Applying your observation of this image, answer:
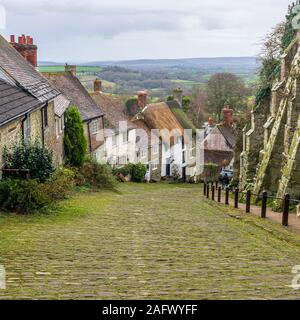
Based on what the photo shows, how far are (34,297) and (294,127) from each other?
51.9 feet

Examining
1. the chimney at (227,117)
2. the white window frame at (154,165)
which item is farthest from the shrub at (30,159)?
the chimney at (227,117)

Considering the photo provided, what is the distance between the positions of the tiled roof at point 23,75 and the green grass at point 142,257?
7.15 metres

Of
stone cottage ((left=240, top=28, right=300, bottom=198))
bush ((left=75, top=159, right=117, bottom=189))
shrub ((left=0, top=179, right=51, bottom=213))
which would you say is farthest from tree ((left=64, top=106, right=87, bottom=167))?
shrub ((left=0, top=179, right=51, bottom=213))

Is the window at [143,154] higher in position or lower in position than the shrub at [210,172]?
higher

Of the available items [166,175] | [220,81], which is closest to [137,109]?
[166,175]

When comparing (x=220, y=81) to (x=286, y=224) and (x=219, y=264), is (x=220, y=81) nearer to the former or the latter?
(x=286, y=224)

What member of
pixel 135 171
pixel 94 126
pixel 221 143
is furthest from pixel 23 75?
pixel 221 143

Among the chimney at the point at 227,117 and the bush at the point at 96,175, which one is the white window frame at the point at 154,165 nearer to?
the chimney at the point at 227,117

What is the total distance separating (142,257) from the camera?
9.08 meters

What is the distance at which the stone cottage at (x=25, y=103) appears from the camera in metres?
15.9

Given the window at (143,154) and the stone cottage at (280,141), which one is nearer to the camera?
the stone cottage at (280,141)

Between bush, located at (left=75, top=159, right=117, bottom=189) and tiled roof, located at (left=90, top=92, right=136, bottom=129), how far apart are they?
12.4m

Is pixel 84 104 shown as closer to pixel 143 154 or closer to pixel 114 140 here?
pixel 114 140

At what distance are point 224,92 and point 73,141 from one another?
43863 millimetres
